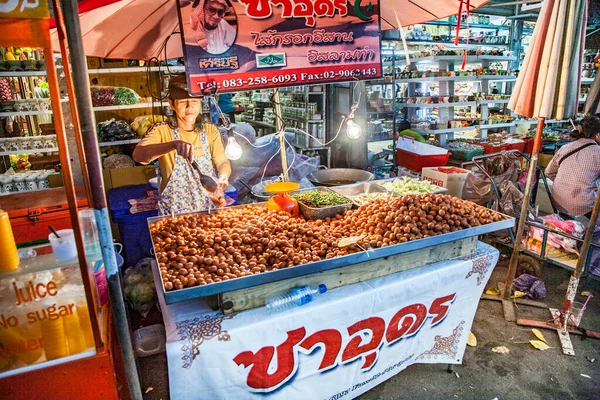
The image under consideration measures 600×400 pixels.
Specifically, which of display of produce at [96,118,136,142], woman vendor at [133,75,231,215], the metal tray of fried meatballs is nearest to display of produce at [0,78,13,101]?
display of produce at [96,118,136,142]

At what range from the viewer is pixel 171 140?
3.39m

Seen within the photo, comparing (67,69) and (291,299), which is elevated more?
(67,69)

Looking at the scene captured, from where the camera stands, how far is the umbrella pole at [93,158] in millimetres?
1411

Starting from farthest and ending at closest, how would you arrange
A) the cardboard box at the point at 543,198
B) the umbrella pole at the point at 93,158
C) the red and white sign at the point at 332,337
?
the cardboard box at the point at 543,198, the red and white sign at the point at 332,337, the umbrella pole at the point at 93,158

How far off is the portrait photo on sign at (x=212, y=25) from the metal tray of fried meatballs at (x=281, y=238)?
4.36ft

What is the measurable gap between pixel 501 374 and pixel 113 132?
5445 mm

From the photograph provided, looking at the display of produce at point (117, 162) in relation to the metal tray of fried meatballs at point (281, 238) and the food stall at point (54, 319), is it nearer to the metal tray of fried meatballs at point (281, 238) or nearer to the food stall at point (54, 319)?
the metal tray of fried meatballs at point (281, 238)

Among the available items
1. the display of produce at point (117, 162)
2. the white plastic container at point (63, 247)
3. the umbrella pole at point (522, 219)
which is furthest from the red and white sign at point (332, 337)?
the display of produce at point (117, 162)

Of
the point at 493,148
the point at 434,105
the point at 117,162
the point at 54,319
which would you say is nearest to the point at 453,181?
the point at 493,148

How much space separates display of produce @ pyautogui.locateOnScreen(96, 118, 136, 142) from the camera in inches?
208

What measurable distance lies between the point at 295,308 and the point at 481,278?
1.67m

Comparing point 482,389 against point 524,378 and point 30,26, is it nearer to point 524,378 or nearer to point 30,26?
point 524,378

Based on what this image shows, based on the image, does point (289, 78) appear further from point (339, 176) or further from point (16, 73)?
point (16, 73)

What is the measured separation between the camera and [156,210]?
434cm
